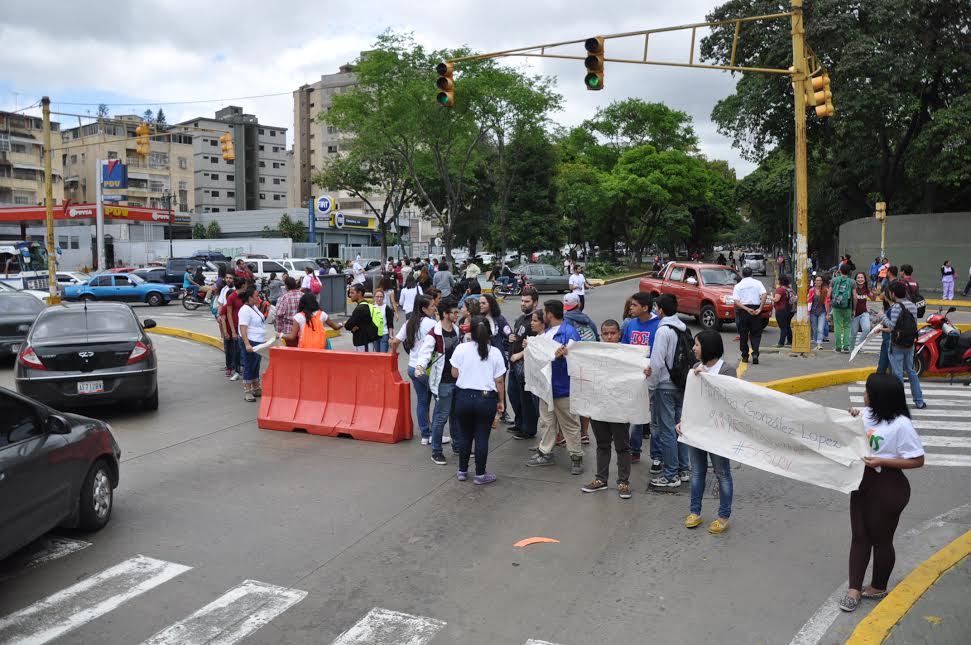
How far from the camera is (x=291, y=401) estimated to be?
10.8m

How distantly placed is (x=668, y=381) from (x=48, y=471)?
5300 millimetres

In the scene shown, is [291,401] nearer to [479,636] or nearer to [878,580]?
[479,636]

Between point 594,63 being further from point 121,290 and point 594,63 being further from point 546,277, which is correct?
point 121,290

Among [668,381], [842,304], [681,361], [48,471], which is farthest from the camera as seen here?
[842,304]

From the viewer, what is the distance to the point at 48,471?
6.01 meters

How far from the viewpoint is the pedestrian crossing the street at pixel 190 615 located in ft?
16.3

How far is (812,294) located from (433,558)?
43.8 ft

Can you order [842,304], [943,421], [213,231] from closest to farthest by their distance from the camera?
[943,421]
[842,304]
[213,231]

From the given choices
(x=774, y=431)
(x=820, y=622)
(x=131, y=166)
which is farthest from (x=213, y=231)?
(x=820, y=622)

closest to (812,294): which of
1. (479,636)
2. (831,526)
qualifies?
(831,526)

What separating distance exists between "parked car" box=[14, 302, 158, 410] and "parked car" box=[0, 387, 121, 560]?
428 centimetres

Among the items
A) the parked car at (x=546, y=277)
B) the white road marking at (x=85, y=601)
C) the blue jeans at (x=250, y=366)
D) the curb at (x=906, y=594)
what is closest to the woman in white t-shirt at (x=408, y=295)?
the blue jeans at (x=250, y=366)

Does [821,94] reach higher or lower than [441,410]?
higher

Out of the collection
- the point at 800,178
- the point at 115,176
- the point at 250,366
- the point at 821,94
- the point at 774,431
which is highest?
the point at 115,176
